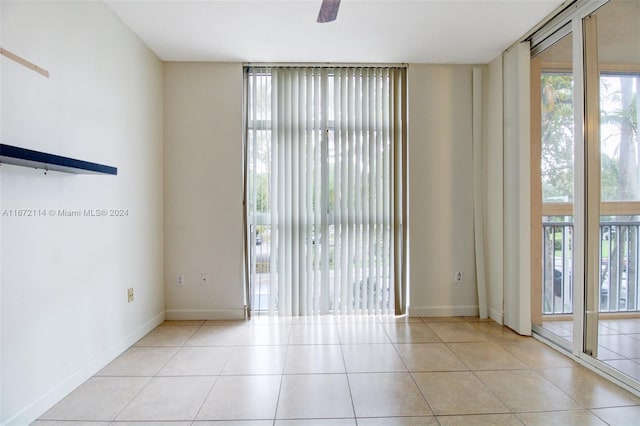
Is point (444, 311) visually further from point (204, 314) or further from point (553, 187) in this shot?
point (204, 314)

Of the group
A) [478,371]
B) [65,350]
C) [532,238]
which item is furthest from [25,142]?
[532,238]

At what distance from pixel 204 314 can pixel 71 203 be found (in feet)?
6.04

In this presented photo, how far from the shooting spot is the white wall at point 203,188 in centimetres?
348

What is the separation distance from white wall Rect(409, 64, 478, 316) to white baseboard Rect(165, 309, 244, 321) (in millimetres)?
1967

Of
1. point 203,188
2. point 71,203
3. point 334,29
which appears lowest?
point 71,203

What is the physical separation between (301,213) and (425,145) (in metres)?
1.58

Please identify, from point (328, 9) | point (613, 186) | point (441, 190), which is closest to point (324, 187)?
point (441, 190)

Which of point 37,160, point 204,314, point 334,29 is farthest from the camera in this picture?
point 204,314

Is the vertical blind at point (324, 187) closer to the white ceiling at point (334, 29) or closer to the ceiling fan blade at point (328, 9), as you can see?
the white ceiling at point (334, 29)

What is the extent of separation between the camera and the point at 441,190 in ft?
11.8

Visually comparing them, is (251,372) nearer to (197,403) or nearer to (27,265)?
(197,403)

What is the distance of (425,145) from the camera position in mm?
3578

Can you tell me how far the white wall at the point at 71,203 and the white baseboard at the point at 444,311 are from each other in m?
2.81

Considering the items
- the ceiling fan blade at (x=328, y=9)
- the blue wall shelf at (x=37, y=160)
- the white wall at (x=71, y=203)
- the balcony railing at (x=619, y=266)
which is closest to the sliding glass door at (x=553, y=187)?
the balcony railing at (x=619, y=266)
